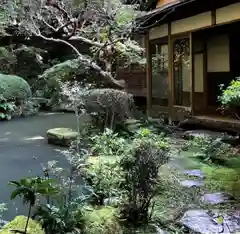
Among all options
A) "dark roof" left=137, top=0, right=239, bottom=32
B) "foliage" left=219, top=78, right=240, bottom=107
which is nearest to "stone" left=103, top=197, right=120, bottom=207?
"foliage" left=219, top=78, right=240, bottom=107

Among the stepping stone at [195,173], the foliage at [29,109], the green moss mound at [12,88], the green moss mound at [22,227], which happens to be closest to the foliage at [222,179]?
the stepping stone at [195,173]

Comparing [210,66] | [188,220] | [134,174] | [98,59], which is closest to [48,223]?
[134,174]

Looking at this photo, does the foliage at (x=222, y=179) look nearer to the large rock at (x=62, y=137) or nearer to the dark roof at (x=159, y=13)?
the dark roof at (x=159, y=13)

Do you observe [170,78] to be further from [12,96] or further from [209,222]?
[12,96]

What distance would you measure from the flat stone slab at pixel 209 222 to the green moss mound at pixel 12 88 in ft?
40.8

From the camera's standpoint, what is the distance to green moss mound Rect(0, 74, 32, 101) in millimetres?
15422

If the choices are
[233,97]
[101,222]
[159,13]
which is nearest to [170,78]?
[159,13]

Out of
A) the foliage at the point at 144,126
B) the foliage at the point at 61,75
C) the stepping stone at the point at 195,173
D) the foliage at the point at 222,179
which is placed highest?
the foliage at the point at 61,75

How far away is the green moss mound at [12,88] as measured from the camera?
15.4m

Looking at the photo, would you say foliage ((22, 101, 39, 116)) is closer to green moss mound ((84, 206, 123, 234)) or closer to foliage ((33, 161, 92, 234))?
foliage ((33, 161, 92, 234))

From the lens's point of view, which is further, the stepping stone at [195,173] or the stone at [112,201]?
the stepping stone at [195,173]

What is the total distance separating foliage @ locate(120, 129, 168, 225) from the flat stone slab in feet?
1.29

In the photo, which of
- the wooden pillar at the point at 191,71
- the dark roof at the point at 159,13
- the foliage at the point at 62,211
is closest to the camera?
the foliage at the point at 62,211

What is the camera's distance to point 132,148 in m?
4.03
